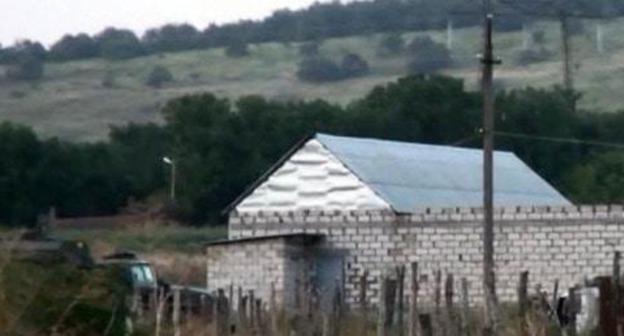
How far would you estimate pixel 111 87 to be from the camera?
120 metres

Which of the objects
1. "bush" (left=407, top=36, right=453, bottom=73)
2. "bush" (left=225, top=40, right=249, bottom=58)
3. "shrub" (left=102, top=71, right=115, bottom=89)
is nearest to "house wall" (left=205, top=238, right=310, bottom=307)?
"shrub" (left=102, top=71, right=115, bottom=89)

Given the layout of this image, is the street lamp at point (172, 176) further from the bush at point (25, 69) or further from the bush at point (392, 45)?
the bush at point (392, 45)

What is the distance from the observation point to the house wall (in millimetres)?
39719

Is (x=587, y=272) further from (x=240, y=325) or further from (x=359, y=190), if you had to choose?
(x=240, y=325)

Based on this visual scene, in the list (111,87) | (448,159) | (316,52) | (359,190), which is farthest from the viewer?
(316,52)

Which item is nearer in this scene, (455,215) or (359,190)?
(455,215)

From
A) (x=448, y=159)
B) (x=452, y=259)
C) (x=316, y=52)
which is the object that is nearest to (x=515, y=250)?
(x=452, y=259)

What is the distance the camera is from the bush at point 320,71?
124188 millimetres

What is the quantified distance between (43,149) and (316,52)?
76.4 metres

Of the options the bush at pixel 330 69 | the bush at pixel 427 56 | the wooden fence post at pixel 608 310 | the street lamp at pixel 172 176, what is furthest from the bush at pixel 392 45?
the wooden fence post at pixel 608 310

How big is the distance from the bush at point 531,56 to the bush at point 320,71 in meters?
8.96

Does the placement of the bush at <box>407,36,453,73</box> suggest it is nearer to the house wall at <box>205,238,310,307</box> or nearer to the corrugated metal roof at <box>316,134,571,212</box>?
the corrugated metal roof at <box>316,134,571,212</box>

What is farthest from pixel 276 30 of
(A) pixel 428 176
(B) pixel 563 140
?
(A) pixel 428 176

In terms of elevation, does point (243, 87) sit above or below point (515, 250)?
above
